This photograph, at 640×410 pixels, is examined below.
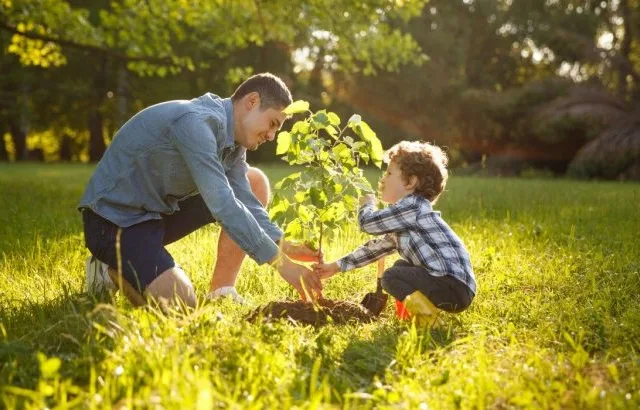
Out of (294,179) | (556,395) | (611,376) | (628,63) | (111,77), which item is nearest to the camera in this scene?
(556,395)

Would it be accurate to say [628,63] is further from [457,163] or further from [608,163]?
[457,163]

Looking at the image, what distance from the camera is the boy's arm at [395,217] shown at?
12.1 feet

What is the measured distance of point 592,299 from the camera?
3832 mm

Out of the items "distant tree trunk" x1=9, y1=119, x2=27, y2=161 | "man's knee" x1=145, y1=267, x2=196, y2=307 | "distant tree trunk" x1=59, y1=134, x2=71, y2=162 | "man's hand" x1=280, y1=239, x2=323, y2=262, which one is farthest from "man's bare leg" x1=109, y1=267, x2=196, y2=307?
"distant tree trunk" x1=59, y1=134, x2=71, y2=162

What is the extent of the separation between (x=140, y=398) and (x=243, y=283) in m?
2.26

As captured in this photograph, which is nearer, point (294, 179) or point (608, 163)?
point (294, 179)

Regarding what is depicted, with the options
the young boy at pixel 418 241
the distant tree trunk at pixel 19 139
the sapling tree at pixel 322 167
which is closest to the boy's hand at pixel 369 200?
the young boy at pixel 418 241

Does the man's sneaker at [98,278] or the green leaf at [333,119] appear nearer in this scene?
the green leaf at [333,119]

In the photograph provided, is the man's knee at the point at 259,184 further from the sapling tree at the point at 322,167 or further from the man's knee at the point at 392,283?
the man's knee at the point at 392,283

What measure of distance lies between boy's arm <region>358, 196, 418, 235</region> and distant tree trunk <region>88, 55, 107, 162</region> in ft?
88.5

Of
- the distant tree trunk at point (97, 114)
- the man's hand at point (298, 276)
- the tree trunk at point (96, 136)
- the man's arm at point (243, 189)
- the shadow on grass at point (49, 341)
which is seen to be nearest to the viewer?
the shadow on grass at point (49, 341)

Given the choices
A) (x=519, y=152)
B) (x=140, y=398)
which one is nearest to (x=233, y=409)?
(x=140, y=398)

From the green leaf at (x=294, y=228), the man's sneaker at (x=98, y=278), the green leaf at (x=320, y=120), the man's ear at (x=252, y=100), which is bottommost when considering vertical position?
the man's sneaker at (x=98, y=278)

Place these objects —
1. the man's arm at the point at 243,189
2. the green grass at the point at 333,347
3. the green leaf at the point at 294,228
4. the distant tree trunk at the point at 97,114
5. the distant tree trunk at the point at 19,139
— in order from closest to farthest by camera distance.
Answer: the green grass at the point at 333,347
the green leaf at the point at 294,228
the man's arm at the point at 243,189
the distant tree trunk at the point at 97,114
the distant tree trunk at the point at 19,139
